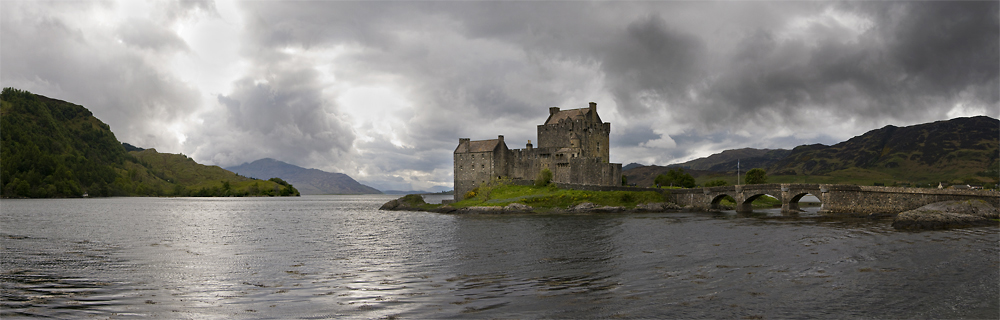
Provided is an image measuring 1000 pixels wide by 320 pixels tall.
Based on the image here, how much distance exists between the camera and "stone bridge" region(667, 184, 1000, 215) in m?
52.4

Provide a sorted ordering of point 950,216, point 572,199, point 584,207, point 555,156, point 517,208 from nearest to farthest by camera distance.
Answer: point 950,216, point 584,207, point 517,208, point 572,199, point 555,156

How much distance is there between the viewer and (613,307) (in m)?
15.8

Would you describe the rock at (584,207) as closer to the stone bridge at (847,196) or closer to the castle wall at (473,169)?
the stone bridge at (847,196)

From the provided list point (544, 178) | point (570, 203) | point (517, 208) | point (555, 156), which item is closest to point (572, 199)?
point (570, 203)

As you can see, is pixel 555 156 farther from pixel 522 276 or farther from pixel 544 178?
pixel 522 276

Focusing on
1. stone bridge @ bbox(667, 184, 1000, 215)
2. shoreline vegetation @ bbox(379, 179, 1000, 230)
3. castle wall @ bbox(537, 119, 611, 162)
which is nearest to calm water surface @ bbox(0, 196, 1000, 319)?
stone bridge @ bbox(667, 184, 1000, 215)

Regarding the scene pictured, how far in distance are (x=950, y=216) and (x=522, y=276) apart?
43.6 metres

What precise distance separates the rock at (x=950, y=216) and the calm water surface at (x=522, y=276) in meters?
3.43

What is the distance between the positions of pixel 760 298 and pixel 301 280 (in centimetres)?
1780

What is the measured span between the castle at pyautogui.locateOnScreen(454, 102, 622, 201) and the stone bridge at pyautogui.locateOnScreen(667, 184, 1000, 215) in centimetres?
1859

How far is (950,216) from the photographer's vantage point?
43.9 meters

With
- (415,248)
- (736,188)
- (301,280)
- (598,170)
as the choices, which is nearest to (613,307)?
(301,280)

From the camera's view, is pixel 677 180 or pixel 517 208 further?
pixel 677 180

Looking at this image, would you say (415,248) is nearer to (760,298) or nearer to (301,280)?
(301,280)
